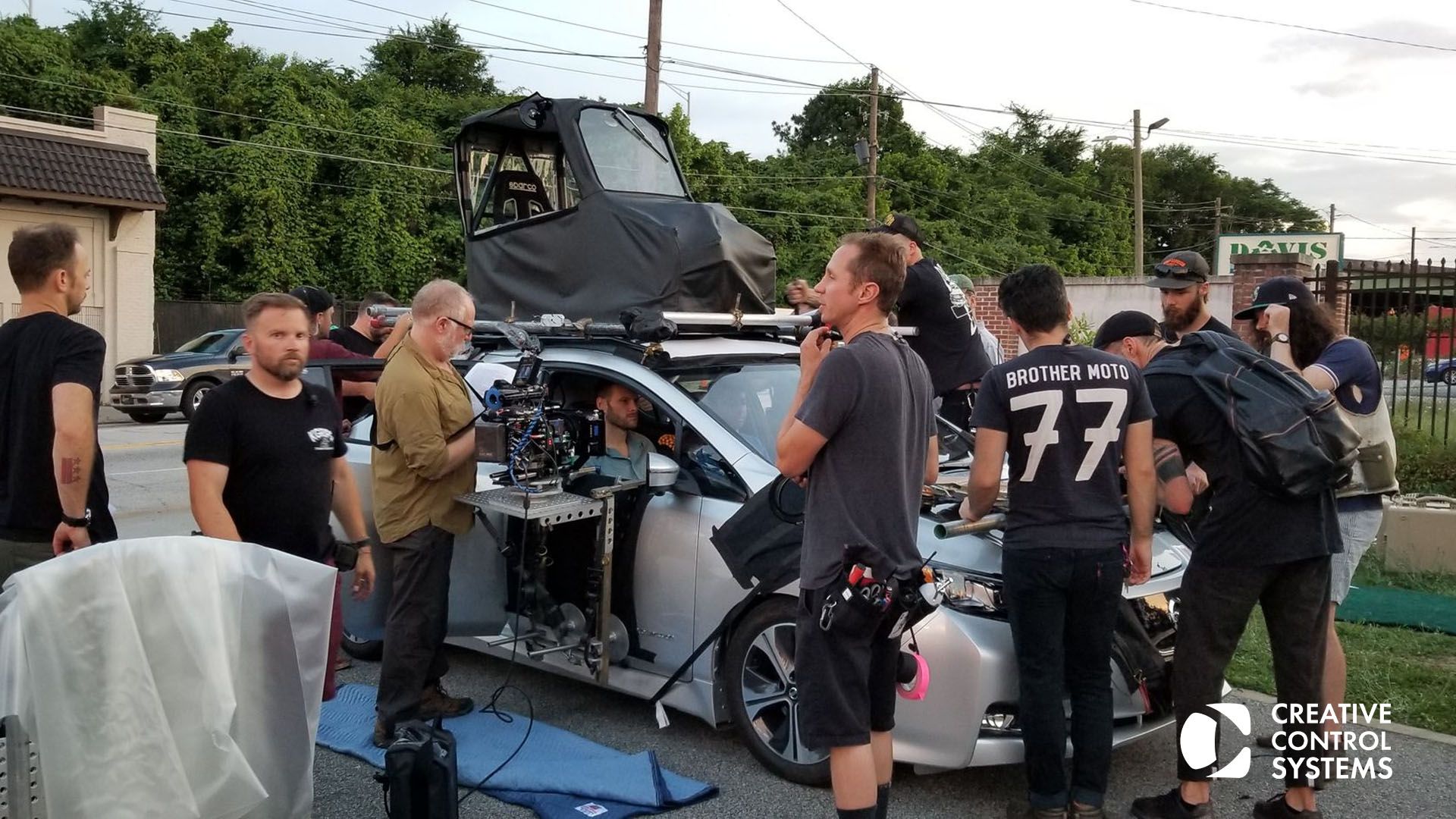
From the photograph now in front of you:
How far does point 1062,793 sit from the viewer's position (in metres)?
3.94

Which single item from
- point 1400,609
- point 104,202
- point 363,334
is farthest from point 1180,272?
point 104,202

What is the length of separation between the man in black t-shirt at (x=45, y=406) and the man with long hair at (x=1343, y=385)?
456 centimetres

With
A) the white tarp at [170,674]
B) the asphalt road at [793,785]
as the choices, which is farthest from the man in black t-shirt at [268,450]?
the asphalt road at [793,785]

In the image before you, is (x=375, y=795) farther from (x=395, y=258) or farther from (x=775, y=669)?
(x=395, y=258)

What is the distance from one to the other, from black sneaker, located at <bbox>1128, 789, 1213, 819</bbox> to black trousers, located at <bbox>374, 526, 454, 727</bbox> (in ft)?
9.55

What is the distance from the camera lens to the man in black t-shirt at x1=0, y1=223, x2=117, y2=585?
3.92 metres

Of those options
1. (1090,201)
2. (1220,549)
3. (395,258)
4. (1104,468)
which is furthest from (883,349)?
(1090,201)

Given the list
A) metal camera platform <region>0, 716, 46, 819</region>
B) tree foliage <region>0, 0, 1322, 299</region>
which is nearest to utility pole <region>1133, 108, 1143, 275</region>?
tree foliage <region>0, 0, 1322, 299</region>

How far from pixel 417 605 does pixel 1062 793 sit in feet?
8.90

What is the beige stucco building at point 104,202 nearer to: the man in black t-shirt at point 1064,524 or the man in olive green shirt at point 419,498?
the man in olive green shirt at point 419,498

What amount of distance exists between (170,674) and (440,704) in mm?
2327

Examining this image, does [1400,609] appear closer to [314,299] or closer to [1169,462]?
[1169,462]

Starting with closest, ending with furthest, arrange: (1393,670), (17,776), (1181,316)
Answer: (17,776) < (1181,316) < (1393,670)

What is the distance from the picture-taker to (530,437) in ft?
15.5
